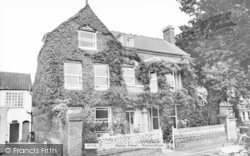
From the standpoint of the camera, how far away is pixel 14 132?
2623 cm

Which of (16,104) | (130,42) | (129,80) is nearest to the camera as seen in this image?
(129,80)

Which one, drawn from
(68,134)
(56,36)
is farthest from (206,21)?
(56,36)

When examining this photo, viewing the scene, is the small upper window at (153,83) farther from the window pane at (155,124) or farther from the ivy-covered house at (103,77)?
the window pane at (155,124)

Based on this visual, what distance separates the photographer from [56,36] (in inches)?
693

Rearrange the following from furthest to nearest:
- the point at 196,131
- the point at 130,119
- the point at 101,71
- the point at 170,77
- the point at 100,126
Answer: the point at 170,77 < the point at 130,119 < the point at 101,71 < the point at 100,126 < the point at 196,131

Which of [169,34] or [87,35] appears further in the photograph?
[169,34]

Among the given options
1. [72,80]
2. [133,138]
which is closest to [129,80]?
[72,80]

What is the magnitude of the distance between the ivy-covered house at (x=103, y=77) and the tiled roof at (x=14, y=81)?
8.73 m

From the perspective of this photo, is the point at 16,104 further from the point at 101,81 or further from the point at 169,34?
the point at 169,34

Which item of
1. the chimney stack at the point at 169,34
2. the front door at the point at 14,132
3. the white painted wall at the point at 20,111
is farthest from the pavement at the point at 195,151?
the front door at the point at 14,132

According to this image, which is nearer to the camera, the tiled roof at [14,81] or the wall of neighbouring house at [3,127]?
the wall of neighbouring house at [3,127]

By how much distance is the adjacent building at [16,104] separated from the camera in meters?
26.0

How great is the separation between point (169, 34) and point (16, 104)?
23404 millimetres

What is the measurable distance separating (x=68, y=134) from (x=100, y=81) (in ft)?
26.4
